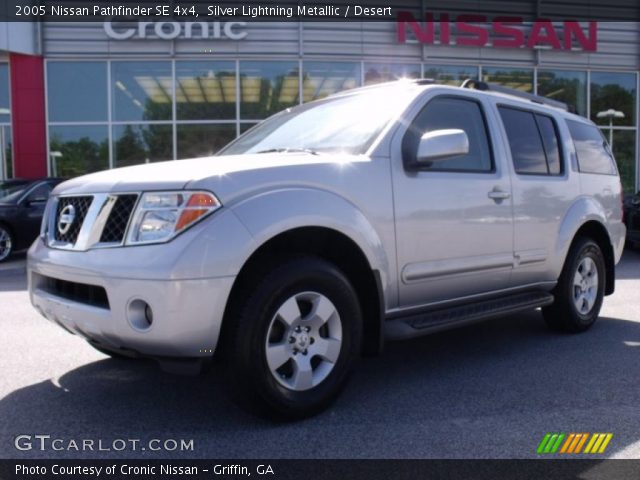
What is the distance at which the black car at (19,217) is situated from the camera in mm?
10445

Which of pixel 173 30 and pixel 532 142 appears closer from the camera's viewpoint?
pixel 532 142

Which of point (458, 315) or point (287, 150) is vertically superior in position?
point (287, 150)

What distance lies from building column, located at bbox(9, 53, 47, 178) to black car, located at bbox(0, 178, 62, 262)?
14.6 ft

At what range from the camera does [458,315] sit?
3.70 meters

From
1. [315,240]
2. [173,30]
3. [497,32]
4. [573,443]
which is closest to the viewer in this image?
[573,443]

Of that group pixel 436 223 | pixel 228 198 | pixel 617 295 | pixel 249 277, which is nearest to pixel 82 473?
pixel 249 277

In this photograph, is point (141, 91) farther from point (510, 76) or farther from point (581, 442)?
point (581, 442)

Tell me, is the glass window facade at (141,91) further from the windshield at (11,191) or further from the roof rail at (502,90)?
the roof rail at (502,90)

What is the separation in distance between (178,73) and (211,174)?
13.0 m

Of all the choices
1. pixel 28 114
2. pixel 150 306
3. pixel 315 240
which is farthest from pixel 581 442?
pixel 28 114

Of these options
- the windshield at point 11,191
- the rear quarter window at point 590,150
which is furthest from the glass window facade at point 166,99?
the rear quarter window at point 590,150

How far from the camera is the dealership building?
14.7 metres

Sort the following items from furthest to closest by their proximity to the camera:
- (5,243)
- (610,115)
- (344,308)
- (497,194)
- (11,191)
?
(610,115)
(11,191)
(5,243)
(497,194)
(344,308)

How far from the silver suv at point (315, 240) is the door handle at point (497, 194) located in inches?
0.5
